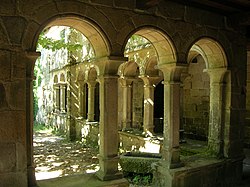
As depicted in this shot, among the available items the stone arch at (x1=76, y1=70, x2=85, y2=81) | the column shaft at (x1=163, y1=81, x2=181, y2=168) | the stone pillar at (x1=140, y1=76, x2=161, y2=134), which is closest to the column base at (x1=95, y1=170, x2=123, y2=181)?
the column shaft at (x1=163, y1=81, x2=181, y2=168)

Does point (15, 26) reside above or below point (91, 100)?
above

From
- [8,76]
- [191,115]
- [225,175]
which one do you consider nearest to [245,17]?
[225,175]

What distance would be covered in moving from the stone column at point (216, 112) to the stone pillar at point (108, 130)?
2145 mm

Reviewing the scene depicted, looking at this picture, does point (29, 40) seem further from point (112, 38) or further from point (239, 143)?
point (239, 143)

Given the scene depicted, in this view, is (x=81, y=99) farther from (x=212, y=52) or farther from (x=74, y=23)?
(x=74, y=23)

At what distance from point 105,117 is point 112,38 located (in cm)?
105

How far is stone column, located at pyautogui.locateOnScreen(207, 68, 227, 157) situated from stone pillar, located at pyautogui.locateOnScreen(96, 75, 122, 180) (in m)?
2.15

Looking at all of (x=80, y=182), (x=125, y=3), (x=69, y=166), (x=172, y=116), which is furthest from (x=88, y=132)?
(x=125, y=3)

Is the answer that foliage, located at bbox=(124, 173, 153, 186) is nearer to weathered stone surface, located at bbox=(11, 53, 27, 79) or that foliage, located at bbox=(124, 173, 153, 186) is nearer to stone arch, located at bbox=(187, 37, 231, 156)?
stone arch, located at bbox=(187, 37, 231, 156)

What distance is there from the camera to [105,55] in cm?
339

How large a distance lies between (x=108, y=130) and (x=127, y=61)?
1062 mm

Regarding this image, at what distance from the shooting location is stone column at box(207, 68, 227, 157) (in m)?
4.62

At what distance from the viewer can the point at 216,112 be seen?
4.70m

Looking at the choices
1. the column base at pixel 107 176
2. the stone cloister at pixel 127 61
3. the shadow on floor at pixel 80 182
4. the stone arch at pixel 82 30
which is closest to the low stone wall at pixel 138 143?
the stone cloister at pixel 127 61
